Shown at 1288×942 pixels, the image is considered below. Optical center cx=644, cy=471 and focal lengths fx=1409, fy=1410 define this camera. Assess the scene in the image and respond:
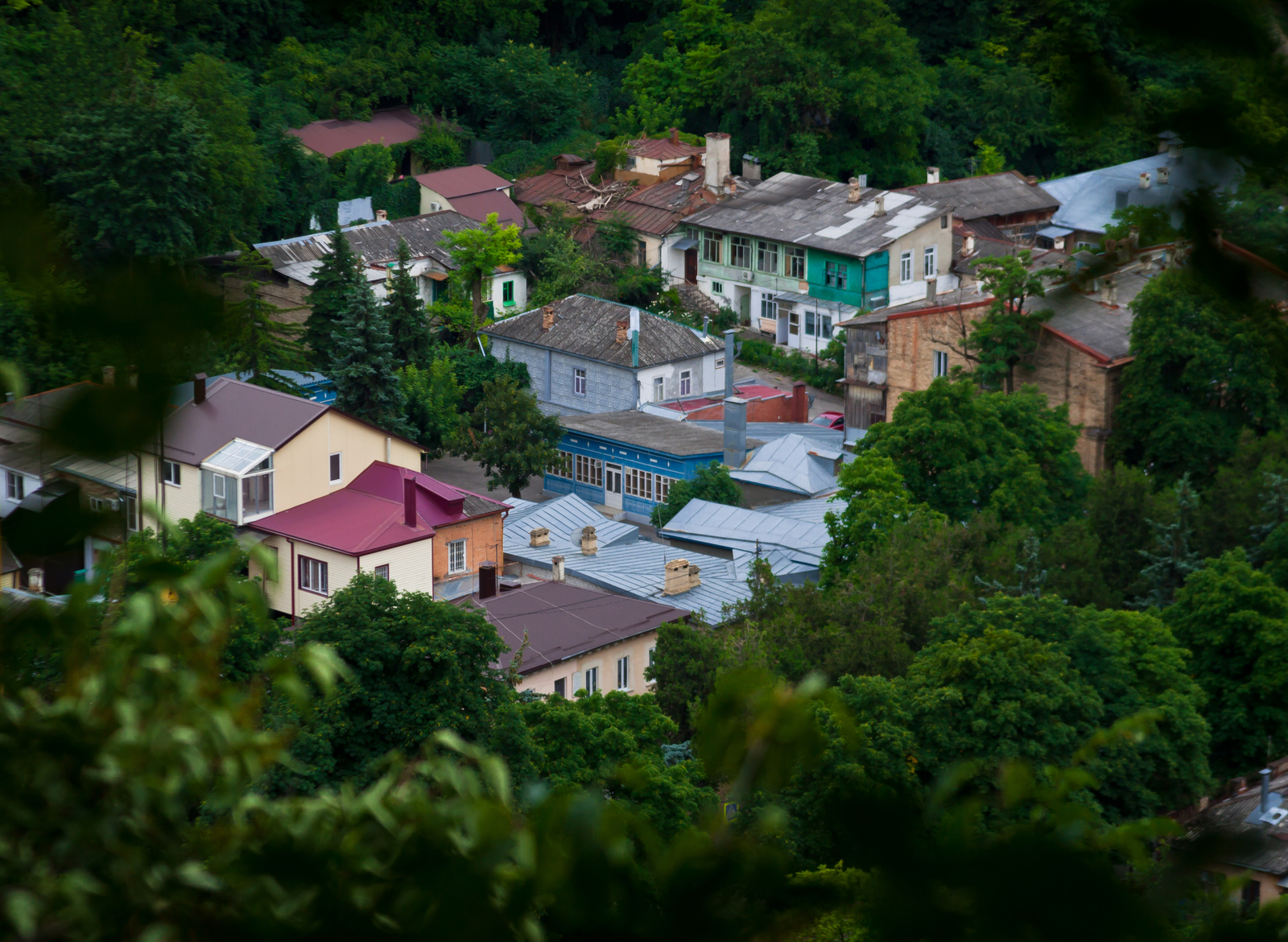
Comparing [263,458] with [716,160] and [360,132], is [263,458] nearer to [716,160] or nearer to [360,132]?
[716,160]

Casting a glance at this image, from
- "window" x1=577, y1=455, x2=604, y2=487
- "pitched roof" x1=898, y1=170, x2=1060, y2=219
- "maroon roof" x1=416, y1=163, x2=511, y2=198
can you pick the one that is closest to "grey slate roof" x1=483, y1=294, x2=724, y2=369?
Answer: "window" x1=577, y1=455, x2=604, y2=487

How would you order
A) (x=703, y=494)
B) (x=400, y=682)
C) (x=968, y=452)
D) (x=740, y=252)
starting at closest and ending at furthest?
(x=400, y=682)
(x=968, y=452)
(x=703, y=494)
(x=740, y=252)

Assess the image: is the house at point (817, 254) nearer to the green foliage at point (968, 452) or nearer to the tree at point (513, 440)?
the tree at point (513, 440)

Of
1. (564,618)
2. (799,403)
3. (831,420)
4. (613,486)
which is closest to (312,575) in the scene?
(564,618)

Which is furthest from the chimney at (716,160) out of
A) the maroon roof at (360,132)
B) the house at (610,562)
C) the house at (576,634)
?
the house at (576,634)

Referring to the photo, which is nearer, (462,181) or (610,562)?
(610,562)

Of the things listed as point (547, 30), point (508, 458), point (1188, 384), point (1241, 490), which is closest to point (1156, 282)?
point (1188, 384)
